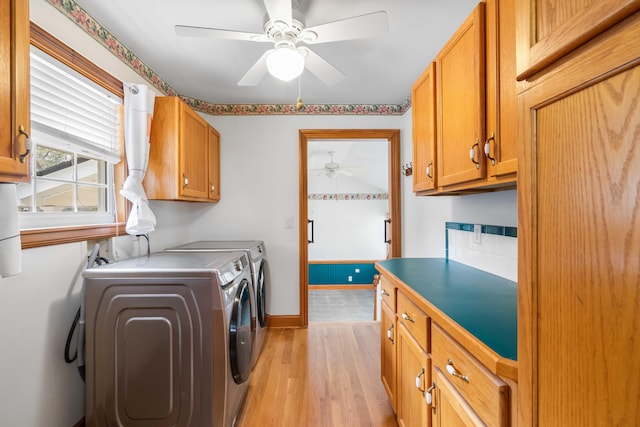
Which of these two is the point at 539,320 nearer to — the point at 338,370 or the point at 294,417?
the point at 294,417

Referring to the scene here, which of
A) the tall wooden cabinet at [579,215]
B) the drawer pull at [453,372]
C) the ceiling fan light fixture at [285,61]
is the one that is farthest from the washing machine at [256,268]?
the tall wooden cabinet at [579,215]

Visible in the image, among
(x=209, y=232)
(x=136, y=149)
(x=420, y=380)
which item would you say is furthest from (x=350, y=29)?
(x=209, y=232)

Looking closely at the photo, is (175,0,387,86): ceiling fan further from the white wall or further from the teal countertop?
the teal countertop

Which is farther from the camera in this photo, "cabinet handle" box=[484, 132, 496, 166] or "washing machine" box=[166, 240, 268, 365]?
"washing machine" box=[166, 240, 268, 365]

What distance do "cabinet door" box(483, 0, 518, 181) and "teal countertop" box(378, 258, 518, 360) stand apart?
0.49 metres

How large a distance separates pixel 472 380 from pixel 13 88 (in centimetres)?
161

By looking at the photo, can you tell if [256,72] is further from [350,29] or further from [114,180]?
[114,180]

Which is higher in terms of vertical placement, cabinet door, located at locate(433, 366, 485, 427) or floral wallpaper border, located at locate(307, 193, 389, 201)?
floral wallpaper border, located at locate(307, 193, 389, 201)

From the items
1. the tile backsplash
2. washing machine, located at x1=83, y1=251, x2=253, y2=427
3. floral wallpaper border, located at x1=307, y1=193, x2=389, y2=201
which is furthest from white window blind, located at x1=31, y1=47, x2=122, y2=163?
floral wallpaper border, located at x1=307, y1=193, x2=389, y2=201

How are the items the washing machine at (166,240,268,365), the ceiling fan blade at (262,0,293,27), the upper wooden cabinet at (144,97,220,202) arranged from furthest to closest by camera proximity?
the washing machine at (166,240,268,365) → the upper wooden cabinet at (144,97,220,202) → the ceiling fan blade at (262,0,293,27)

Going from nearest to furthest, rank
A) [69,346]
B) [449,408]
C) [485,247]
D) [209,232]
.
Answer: [449,408], [69,346], [485,247], [209,232]

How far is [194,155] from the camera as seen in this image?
232cm

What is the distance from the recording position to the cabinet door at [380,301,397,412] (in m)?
1.58

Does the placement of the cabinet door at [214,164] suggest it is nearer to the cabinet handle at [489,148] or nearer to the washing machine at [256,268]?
the washing machine at [256,268]
